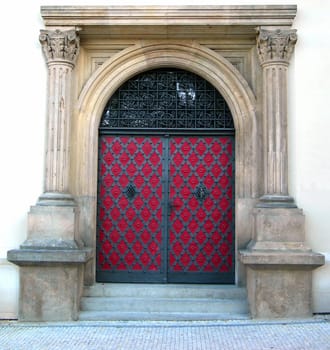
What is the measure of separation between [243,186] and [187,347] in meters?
2.67

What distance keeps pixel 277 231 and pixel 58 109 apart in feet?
11.4

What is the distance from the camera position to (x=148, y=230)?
791cm

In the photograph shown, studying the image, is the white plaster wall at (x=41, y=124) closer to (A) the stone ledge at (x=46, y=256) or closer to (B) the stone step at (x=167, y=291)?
(A) the stone ledge at (x=46, y=256)

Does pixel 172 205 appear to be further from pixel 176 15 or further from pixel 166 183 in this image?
pixel 176 15

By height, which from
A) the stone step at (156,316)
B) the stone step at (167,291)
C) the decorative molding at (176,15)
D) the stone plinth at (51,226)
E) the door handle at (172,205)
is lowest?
the stone step at (156,316)

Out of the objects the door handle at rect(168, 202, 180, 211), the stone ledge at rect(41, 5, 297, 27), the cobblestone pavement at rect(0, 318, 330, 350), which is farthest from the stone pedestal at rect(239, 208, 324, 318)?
Result: the stone ledge at rect(41, 5, 297, 27)

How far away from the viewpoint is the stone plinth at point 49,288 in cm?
695

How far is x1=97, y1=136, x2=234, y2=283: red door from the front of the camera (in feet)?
25.8

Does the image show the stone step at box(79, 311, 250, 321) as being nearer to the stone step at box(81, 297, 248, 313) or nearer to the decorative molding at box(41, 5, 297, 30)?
the stone step at box(81, 297, 248, 313)

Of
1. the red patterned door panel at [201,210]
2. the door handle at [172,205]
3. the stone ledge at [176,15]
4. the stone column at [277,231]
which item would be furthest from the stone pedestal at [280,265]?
the stone ledge at [176,15]

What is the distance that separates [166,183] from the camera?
26.0 ft

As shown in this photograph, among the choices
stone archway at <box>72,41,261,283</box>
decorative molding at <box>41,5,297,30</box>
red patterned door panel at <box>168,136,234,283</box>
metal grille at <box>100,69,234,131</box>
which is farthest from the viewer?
metal grille at <box>100,69,234,131</box>

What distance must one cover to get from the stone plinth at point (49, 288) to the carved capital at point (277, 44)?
3758mm

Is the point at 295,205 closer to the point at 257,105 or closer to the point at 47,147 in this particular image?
the point at 257,105
